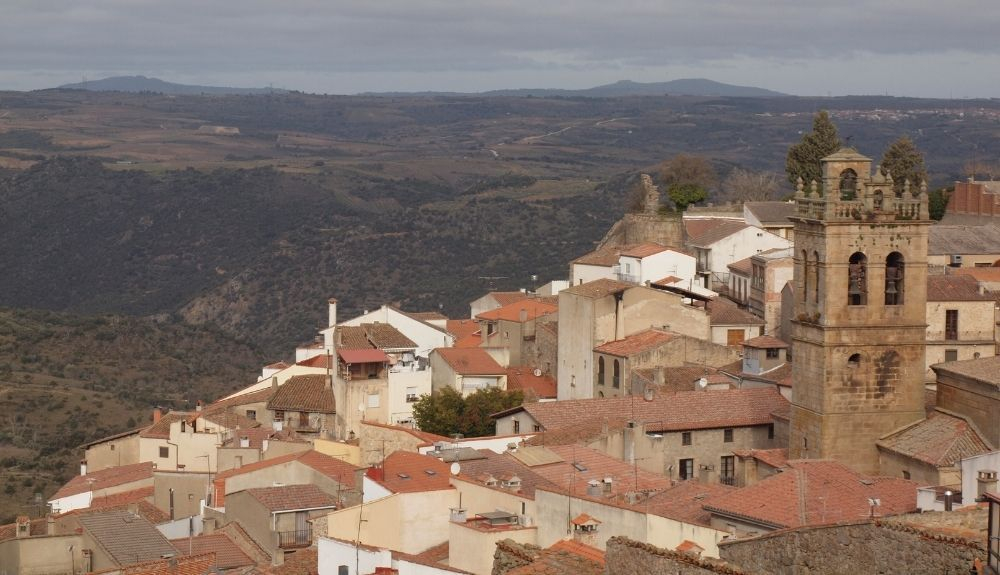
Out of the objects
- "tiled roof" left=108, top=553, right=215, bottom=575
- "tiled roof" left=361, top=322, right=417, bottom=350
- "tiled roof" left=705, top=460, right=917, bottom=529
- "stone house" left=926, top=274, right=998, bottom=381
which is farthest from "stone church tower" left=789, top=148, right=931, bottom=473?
"tiled roof" left=361, top=322, right=417, bottom=350

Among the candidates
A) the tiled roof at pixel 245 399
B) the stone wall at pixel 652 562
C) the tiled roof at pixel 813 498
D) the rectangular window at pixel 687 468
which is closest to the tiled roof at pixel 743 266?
the tiled roof at pixel 245 399

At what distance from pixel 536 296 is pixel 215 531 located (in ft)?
88.4

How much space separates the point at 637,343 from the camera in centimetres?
4484

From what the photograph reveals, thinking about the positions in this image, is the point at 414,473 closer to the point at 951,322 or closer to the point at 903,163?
the point at 951,322

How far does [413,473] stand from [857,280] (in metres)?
9.21

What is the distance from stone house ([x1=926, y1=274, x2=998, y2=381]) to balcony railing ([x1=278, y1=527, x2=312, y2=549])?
15393 millimetres

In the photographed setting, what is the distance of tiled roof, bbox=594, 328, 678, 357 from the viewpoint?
44031mm

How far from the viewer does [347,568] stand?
914 inches

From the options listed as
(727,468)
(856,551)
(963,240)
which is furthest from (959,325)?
(856,551)

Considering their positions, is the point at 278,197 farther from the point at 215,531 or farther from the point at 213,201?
the point at 215,531

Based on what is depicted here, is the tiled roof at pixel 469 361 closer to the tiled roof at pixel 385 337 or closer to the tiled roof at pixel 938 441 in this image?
the tiled roof at pixel 385 337

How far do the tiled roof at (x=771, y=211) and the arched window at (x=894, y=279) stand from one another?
24324mm

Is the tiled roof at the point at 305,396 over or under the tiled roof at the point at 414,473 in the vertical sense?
under

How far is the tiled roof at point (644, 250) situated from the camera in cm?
5319
